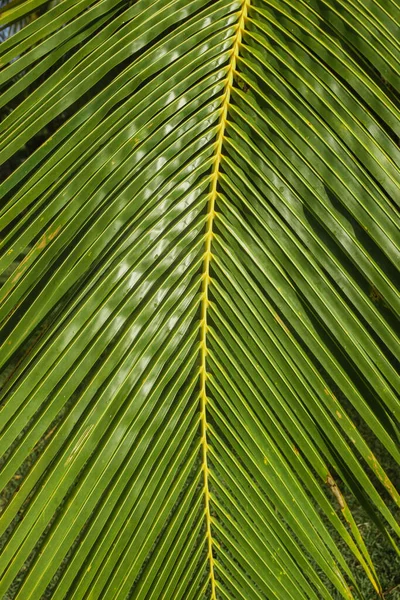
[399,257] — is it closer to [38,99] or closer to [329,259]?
[329,259]

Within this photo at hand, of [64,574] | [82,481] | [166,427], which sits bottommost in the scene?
[64,574]

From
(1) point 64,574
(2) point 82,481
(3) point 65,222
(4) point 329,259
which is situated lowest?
(1) point 64,574

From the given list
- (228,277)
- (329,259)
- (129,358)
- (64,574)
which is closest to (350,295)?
(329,259)

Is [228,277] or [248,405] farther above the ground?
[228,277]

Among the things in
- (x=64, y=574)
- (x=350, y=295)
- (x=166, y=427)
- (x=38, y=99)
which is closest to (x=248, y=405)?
(x=166, y=427)

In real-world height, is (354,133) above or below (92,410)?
above

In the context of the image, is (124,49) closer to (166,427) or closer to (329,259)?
(329,259)
